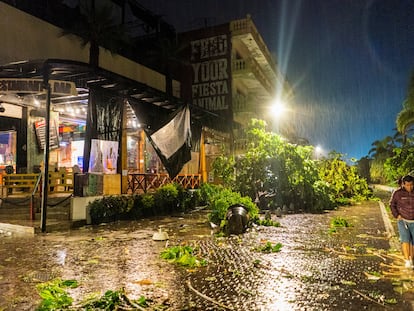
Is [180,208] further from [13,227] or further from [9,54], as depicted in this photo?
[9,54]

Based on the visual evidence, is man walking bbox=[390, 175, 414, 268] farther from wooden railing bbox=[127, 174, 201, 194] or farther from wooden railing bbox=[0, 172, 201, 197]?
wooden railing bbox=[127, 174, 201, 194]

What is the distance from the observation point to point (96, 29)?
53.3ft

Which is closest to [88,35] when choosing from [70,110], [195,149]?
[70,110]

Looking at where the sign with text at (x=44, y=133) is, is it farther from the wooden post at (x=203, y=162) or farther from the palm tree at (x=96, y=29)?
the wooden post at (x=203, y=162)

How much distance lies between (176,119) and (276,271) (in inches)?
401

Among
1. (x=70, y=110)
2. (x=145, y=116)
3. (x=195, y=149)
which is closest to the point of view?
(x=145, y=116)

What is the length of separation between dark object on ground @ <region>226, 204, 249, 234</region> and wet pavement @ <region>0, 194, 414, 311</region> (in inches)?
15.4

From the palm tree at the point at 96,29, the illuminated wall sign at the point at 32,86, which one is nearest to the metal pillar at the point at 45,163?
the illuminated wall sign at the point at 32,86

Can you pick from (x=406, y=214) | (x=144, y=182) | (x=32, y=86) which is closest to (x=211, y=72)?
(x=144, y=182)

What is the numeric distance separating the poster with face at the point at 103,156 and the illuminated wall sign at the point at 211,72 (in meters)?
11.2

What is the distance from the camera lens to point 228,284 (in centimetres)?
514

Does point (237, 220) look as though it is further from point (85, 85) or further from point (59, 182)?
point (59, 182)

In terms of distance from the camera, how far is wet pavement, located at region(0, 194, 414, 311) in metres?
4.45

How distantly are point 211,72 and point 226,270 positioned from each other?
20181 millimetres
